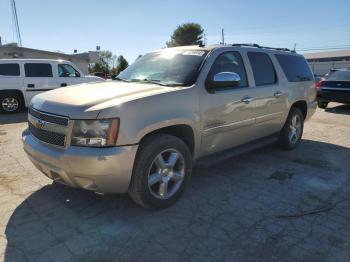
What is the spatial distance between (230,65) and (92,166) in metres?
2.52

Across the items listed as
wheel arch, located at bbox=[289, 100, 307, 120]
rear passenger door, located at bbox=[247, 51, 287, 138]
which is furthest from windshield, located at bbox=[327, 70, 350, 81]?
rear passenger door, located at bbox=[247, 51, 287, 138]

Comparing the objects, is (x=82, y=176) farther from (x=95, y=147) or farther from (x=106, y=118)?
(x=106, y=118)

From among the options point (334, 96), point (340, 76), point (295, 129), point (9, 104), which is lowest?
point (334, 96)

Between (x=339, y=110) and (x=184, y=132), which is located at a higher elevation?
(x=184, y=132)

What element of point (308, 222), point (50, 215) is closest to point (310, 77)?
point (308, 222)

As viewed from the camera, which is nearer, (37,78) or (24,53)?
(37,78)

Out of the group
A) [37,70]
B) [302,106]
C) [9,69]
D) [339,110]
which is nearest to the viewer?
[302,106]

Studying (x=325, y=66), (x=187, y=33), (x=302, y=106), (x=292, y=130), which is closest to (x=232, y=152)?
(x=292, y=130)

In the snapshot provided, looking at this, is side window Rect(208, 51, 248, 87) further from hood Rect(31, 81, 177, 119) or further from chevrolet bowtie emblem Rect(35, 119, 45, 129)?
chevrolet bowtie emblem Rect(35, 119, 45, 129)

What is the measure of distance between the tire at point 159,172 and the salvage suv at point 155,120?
0.01 metres

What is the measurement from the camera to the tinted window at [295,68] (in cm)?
607

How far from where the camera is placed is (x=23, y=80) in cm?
1151

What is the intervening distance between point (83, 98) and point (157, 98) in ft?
2.50

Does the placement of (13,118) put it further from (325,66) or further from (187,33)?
(187,33)
